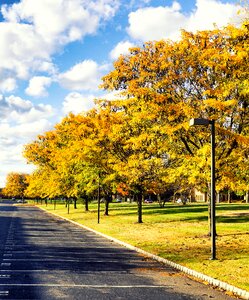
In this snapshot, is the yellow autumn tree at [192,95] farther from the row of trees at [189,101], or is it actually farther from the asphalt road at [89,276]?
the asphalt road at [89,276]

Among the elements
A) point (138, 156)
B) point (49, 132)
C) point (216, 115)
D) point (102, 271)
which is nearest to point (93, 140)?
point (138, 156)

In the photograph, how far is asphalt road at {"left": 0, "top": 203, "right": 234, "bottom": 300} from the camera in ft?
35.0

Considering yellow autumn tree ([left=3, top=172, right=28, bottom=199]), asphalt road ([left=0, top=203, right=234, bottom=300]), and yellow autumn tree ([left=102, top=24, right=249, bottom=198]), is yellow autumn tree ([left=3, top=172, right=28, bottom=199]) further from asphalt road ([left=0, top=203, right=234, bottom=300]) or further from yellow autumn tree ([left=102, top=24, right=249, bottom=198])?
asphalt road ([left=0, top=203, right=234, bottom=300])

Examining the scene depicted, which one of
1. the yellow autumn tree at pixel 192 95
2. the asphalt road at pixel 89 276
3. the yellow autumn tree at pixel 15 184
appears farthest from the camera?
the yellow autumn tree at pixel 15 184

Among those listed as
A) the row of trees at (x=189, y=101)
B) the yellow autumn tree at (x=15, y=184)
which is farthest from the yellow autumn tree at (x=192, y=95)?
the yellow autumn tree at (x=15, y=184)

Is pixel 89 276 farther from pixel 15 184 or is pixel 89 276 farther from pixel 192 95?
pixel 15 184

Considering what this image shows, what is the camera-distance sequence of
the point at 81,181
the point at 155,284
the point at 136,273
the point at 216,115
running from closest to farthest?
the point at 155,284 < the point at 136,273 < the point at 216,115 < the point at 81,181

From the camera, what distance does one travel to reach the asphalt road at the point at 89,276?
1066 centimetres

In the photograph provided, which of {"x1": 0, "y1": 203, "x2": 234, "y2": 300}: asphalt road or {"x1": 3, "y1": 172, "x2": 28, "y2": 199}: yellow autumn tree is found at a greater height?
{"x1": 3, "y1": 172, "x2": 28, "y2": 199}: yellow autumn tree

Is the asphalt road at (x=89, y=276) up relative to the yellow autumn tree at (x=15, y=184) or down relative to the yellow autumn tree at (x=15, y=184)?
down

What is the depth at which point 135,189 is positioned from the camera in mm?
37531

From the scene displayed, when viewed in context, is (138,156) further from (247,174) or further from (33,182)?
(33,182)

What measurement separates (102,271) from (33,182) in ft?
215

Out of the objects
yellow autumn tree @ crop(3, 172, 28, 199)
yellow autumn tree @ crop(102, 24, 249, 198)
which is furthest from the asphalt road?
yellow autumn tree @ crop(3, 172, 28, 199)
